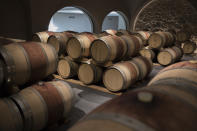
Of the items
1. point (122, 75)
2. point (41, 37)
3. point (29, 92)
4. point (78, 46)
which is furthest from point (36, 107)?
point (41, 37)

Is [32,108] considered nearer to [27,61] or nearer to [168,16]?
[27,61]

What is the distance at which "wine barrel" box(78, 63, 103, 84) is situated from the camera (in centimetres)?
411

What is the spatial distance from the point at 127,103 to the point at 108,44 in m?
2.79

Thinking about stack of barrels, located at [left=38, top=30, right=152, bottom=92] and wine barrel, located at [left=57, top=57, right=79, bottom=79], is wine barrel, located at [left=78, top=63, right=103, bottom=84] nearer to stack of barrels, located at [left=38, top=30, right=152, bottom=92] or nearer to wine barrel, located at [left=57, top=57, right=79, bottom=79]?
stack of barrels, located at [left=38, top=30, right=152, bottom=92]

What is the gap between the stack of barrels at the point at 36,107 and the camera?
1869mm

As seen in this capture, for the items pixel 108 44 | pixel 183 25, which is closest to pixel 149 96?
pixel 108 44

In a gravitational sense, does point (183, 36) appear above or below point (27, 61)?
above

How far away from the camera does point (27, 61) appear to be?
2.32 m

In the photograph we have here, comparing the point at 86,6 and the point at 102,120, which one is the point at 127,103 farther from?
the point at 86,6

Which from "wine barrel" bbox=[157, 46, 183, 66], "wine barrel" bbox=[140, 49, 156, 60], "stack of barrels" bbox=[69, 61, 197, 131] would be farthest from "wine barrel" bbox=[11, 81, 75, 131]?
"wine barrel" bbox=[157, 46, 183, 66]

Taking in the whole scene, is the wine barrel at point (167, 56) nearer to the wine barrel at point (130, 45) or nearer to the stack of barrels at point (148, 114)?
the wine barrel at point (130, 45)

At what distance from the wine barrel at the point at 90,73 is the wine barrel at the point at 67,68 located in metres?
0.30

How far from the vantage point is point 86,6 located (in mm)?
7945

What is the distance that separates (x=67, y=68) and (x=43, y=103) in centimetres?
249
